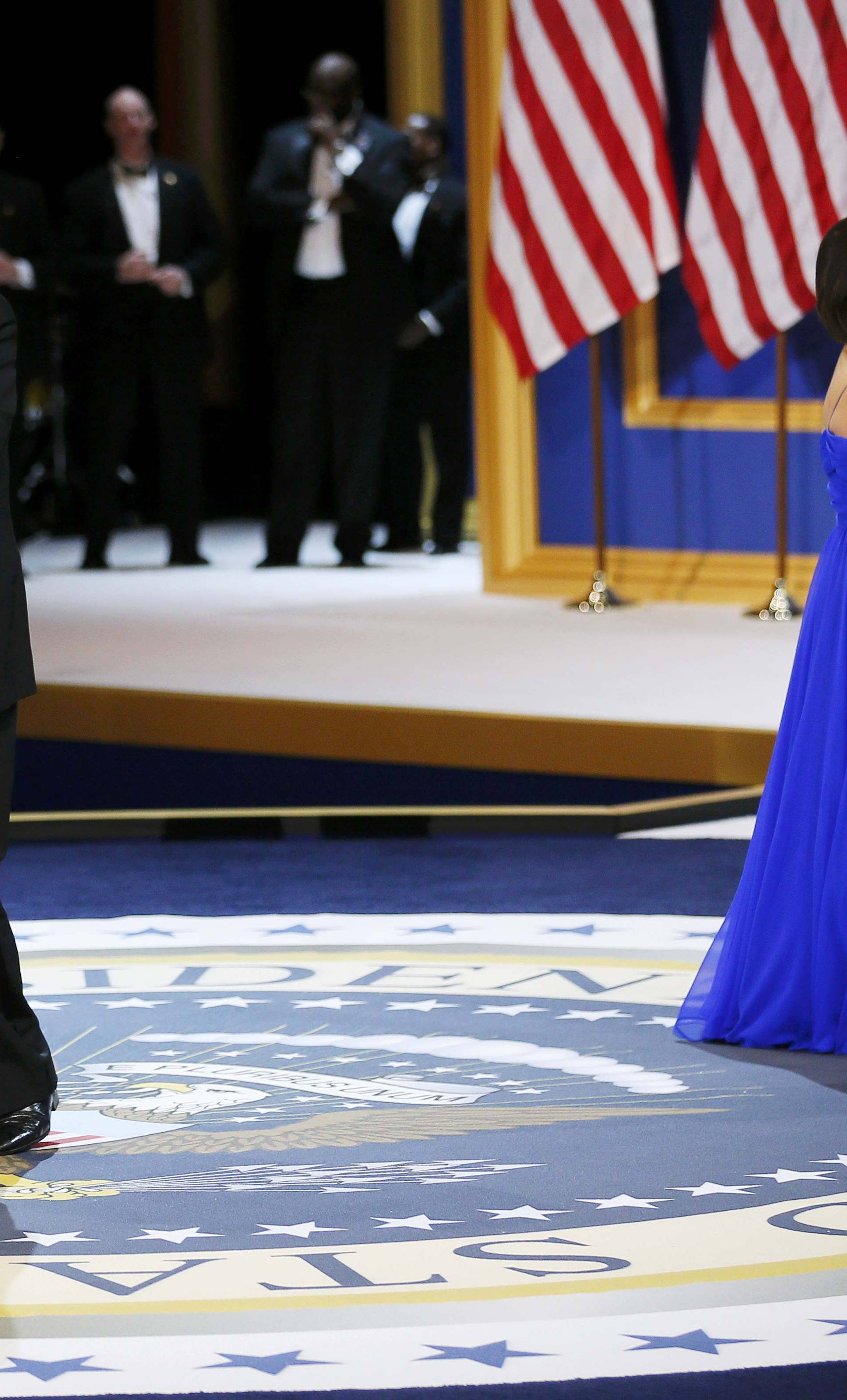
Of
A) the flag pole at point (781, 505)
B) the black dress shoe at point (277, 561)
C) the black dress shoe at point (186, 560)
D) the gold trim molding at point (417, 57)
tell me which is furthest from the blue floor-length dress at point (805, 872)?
the gold trim molding at point (417, 57)

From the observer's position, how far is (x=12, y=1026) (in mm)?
3365

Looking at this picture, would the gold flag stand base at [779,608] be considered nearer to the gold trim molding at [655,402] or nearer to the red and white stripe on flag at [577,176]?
the gold trim molding at [655,402]

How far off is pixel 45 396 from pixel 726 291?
4.49 meters

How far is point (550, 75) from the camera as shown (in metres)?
8.06

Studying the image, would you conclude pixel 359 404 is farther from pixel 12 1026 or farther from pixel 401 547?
pixel 12 1026

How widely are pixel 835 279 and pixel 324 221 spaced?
5686 millimetres

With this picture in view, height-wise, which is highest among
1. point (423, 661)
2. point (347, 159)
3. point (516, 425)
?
point (347, 159)

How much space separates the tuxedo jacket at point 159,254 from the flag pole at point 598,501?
1.84m

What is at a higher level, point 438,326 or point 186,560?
point 438,326

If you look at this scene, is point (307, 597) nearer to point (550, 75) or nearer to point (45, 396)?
point (550, 75)

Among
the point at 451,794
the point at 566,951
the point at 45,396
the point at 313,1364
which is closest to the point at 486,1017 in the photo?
the point at 566,951

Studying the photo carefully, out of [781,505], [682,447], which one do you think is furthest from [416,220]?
[781,505]

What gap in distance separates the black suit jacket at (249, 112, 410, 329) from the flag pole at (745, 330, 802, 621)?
1894 millimetres

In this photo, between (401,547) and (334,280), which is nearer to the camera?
(334,280)
